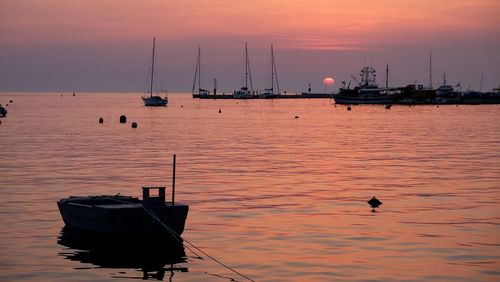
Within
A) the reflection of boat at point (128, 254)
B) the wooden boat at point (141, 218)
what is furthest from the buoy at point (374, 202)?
the reflection of boat at point (128, 254)

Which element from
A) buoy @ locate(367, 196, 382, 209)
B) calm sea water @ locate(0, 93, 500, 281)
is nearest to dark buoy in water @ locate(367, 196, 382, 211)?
buoy @ locate(367, 196, 382, 209)

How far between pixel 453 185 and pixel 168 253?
24554mm

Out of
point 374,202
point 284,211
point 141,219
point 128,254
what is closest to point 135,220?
point 141,219

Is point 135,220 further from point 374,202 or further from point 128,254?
point 374,202

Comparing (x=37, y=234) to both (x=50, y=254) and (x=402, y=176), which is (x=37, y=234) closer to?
(x=50, y=254)

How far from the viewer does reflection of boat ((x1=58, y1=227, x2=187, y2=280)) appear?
27.6 m

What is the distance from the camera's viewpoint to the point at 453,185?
49312mm

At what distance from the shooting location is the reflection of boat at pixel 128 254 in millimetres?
27558

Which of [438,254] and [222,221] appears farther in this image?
[222,221]

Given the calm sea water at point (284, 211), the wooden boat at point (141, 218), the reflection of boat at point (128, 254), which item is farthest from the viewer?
the wooden boat at point (141, 218)

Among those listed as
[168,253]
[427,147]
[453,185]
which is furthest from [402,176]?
[427,147]

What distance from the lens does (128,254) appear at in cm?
2947

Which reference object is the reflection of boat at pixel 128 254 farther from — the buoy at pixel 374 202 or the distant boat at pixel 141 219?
the buoy at pixel 374 202

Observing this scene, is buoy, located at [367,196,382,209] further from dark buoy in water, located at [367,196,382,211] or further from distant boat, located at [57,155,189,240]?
distant boat, located at [57,155,189,240]
